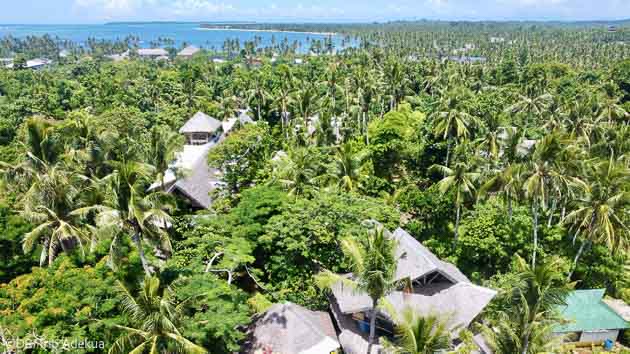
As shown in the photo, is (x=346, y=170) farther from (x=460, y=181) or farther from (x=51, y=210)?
(x=51, y=210)

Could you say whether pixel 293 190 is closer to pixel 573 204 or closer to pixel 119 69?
pixel 573 204

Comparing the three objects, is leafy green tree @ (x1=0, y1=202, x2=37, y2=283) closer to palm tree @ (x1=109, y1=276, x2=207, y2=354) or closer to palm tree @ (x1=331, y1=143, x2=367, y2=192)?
palm tree @ (x1=109, y1=276, x2=207, y2=354)

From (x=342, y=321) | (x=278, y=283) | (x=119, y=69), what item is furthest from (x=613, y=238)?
(x=119, y=69)

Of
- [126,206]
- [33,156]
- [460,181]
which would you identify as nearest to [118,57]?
[33,156]

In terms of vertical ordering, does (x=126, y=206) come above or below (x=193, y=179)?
above

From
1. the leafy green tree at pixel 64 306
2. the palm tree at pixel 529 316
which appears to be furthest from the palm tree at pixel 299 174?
the palm tree at pixel 529 316

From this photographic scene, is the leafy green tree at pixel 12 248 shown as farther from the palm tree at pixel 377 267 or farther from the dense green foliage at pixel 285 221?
the palm tree at pixel 377 267
